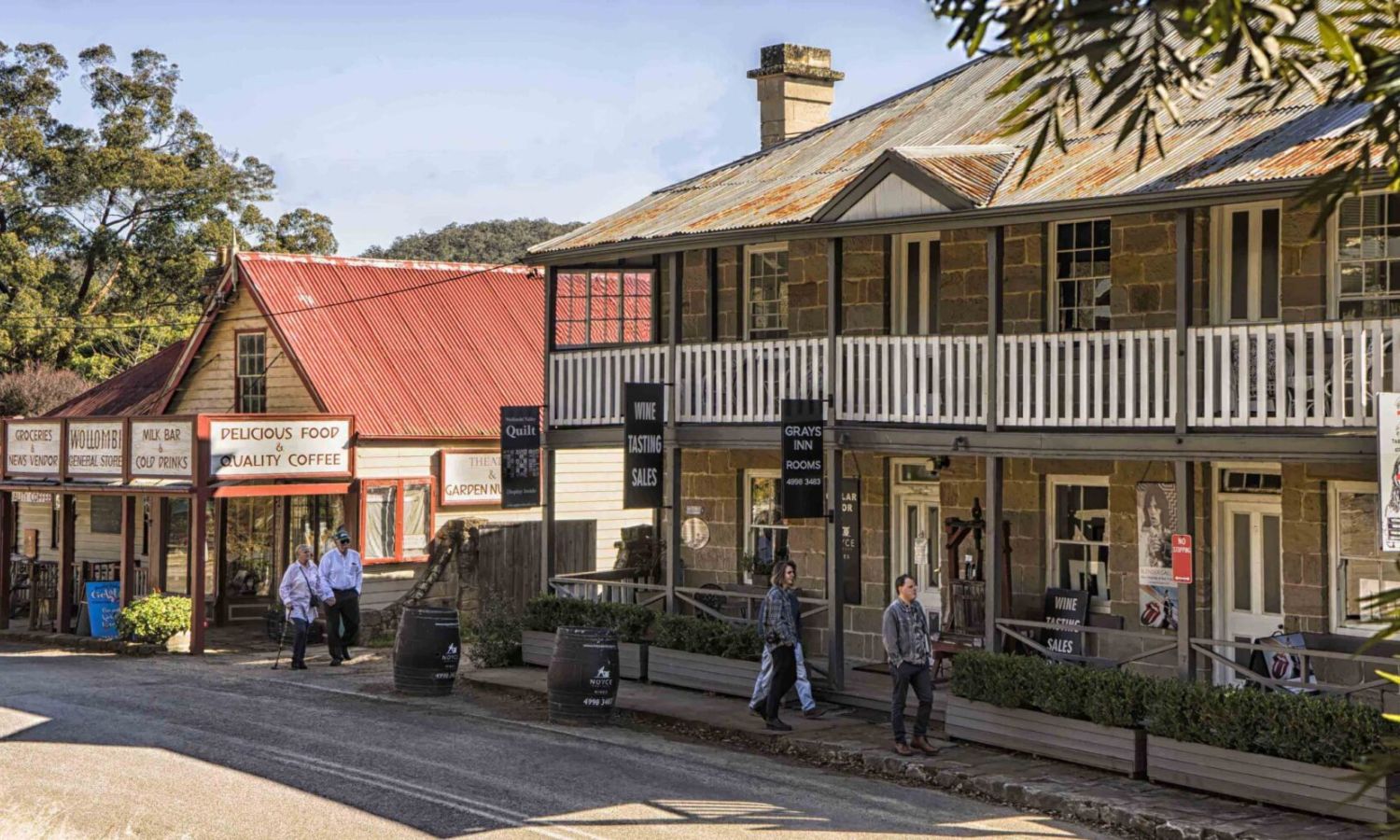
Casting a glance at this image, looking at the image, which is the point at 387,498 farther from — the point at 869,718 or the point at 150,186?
the point at 150,186

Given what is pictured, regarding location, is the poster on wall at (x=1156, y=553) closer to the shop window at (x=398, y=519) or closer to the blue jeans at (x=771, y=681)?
the blue jeans at (x=771, y=681)

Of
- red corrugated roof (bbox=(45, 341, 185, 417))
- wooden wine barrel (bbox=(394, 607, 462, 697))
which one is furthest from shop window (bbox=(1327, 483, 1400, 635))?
red corrugated roof (bbox=(45, 341, 185, 417))

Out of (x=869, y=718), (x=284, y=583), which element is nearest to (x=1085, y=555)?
(x=869, y=718)

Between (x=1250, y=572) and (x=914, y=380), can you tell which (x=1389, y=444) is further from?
(x=914, y=380)

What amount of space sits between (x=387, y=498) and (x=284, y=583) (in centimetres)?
462

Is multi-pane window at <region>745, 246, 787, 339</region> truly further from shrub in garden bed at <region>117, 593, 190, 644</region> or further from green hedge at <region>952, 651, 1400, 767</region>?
shrub in garden bed at <region>117, 593, 190, 644</region>

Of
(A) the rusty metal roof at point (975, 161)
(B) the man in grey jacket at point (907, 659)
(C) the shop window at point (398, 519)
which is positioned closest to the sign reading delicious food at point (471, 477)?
(C) the shop window at point (398, 519)

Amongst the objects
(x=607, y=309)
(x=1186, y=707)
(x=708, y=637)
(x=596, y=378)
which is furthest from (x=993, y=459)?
(x=607, y=309)

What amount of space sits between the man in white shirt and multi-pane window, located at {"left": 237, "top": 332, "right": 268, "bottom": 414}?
594 centimetres

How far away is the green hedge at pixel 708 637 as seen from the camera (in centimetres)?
1778

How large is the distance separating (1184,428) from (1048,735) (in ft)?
9.65

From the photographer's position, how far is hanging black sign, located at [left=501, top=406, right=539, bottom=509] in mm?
21375

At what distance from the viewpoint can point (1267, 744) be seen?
1241 cm

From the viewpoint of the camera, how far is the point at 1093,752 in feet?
45.0
